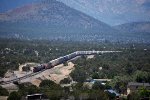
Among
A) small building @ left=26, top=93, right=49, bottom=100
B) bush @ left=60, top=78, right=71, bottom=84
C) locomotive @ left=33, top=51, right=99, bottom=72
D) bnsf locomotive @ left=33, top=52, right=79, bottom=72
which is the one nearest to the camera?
small building @ left=26, top=93, right=49, bottom=100

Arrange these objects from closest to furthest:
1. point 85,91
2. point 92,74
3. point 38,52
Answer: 1. point 85,91
2. point 92,74
3. point 38,52

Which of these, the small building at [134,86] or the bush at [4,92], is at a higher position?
the bush at [4,92]

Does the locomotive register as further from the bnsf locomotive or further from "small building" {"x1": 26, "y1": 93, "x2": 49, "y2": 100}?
"small building" {"x1": 26, "y1": 93, "x2": 49, "y2": 100}

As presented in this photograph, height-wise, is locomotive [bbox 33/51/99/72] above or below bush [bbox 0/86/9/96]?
below

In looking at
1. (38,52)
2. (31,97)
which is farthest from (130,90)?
(38,52)

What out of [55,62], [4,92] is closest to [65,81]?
[4,92]

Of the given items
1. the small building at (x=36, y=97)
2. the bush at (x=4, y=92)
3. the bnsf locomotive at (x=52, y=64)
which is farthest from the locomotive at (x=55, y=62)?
the small building at (x=36, y=97)

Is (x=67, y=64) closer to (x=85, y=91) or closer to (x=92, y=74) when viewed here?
(x=92, y=74)

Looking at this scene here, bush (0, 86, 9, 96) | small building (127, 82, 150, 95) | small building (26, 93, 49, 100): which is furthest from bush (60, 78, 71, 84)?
small building (26, 93, 49, 100)

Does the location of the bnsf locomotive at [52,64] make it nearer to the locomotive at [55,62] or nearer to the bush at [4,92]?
the locomotive at [55,62]

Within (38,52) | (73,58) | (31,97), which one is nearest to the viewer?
(31,97)

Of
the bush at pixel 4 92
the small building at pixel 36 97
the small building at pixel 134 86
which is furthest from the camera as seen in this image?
the small building at pixel 134 86
